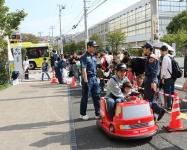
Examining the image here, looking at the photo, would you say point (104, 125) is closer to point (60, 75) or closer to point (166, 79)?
point (166, 79)

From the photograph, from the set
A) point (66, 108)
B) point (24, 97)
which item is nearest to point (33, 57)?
point (24, 97)

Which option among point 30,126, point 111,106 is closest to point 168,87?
point 111,106

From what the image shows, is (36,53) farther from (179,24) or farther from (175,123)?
(175,123)

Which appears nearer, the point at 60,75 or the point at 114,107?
the point at 114,107

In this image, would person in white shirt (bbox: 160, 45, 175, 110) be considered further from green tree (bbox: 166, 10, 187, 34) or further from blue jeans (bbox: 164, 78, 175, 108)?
green tree (bbox: 166, 10, 187, 34)

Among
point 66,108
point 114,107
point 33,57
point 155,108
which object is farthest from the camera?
point 33,57

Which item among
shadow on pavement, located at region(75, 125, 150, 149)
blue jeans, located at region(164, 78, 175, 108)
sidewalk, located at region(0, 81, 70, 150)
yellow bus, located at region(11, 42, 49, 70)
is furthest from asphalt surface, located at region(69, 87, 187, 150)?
yellow bus, located at region(11, 42, 49, 70)

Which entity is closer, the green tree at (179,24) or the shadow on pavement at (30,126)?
the shadow on pavement at (30,126)

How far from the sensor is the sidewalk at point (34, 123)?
7883 millimetres

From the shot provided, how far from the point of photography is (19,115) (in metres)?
11.3

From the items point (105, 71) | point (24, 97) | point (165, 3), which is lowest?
point (24, 97)

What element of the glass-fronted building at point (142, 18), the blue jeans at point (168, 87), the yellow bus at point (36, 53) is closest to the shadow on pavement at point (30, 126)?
the blue jeans at point (168, 87)

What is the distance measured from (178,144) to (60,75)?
15.2m

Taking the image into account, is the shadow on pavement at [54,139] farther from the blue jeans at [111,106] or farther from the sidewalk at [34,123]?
the blue jeans at [111,106]
